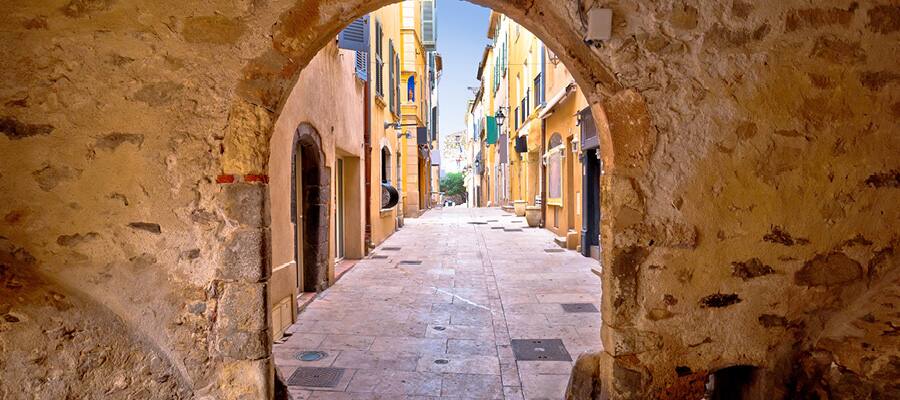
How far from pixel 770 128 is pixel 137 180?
3.23 m

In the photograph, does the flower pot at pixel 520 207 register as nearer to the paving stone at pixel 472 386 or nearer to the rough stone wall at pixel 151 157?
the paving stone at pixel 472 386

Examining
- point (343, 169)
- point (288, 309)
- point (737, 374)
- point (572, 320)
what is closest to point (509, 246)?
point (343, 169)

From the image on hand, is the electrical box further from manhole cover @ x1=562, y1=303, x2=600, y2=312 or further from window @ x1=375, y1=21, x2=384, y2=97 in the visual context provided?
window @ x1=375, y1=21, x2=384, y2=97

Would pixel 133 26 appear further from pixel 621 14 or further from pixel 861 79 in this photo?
pixel 861 79

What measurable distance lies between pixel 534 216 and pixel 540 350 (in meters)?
9.76

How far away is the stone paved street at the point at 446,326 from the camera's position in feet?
11.1

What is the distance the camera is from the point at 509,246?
1002 centimetres

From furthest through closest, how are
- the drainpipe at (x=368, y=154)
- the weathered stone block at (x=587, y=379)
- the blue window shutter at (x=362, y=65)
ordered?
the drainpipe at (x=368, y=154) < the blue window shutter at (x=362, y=65) < the weathered stone block at (x=587, y=379)

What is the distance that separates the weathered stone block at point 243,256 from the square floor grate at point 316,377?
1.12 m

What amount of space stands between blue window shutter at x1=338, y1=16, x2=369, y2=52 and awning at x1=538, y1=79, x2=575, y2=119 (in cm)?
392

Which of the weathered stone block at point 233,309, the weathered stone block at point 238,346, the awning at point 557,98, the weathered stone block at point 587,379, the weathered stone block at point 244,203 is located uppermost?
the awning at point 557,98

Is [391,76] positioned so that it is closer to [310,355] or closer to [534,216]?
[534,216]

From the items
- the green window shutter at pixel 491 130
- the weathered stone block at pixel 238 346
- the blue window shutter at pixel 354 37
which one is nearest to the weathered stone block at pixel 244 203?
the weathered stone block at pixel 238 346

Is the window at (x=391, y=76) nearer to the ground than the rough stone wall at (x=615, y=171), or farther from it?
farther from it
